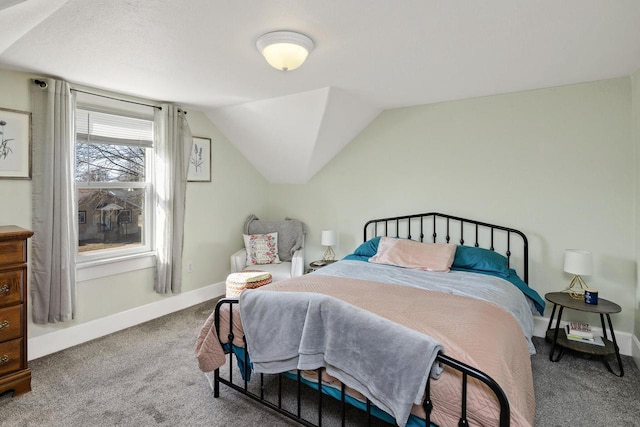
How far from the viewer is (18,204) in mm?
2686

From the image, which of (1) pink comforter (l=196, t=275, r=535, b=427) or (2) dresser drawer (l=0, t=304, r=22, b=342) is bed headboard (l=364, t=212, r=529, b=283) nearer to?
(1) pink comforter (l=196, t=275, r=535, b=427)

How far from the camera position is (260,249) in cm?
425

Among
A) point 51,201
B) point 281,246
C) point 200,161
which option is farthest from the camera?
point 281,246

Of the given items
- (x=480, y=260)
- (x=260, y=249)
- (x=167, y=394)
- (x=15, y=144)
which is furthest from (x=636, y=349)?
(x=15, y=144)

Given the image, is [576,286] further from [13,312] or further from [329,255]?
[13,312]

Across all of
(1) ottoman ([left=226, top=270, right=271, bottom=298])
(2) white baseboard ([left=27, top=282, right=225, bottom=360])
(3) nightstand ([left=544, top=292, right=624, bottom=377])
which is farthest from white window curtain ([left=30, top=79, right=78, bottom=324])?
(3) nightstand ([left=544, top=292, right=624, bottom=377])

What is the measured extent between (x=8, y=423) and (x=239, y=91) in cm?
282

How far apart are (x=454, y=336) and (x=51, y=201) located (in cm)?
304

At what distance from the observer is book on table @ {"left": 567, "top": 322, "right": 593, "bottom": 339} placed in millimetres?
2758

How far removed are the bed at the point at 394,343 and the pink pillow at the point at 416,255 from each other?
12 cm

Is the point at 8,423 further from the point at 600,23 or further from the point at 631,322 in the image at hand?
the point at 631,322

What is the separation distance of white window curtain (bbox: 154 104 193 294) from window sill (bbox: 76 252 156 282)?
0.10m

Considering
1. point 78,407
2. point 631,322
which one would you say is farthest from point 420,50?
point 78,407

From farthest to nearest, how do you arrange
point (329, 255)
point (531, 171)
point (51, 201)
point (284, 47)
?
point (329, 255) < point (531, 171) < point (51, 201) < point (284, 47)
